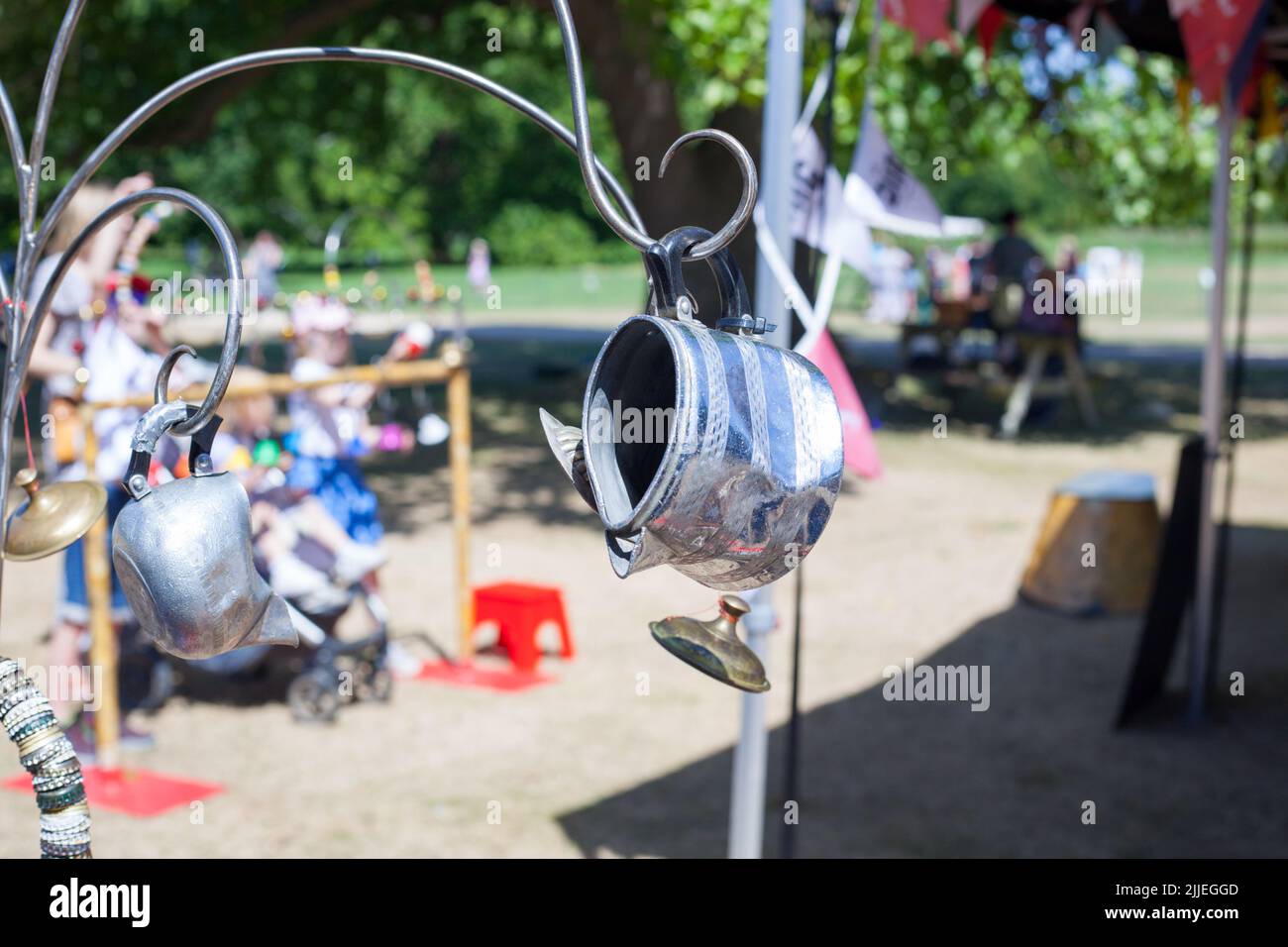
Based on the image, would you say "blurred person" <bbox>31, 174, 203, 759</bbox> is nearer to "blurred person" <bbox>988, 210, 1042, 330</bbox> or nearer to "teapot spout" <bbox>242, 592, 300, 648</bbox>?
"teapot spout" <bbox>242, 592, 300, 648</bbox>

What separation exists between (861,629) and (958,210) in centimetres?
5890

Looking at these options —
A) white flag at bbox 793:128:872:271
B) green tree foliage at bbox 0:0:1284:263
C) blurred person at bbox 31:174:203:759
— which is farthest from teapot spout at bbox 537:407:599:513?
green tree foliage at bbox 0:0:1284:263

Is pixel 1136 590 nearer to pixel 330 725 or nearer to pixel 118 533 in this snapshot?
pixel 330 725

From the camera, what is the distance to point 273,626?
1.74 meters

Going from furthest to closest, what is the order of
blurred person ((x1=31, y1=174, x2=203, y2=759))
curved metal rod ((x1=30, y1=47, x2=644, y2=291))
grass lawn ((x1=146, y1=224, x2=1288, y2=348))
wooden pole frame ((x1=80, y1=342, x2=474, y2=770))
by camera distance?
grass lawn ((x1=146, y1=224, x2=1288, y2=348)) < blurred person ((x1=31, y1=174, x2=203, y2=759)) < wooden pole frame ((x1=80, y1=342, x2=474, y2=770)) < curved metal rod ((x1=30, y1=47, x2=644, y2=291))

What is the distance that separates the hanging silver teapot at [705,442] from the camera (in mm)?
1385

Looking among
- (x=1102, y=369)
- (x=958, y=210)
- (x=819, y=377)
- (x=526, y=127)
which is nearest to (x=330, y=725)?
(x=819, y=377)

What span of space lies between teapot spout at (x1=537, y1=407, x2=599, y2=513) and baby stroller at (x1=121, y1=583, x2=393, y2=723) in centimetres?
393

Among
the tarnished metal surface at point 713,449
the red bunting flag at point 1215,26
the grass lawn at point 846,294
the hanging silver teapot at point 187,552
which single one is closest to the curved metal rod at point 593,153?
the tarnished metal surface at point 713,449

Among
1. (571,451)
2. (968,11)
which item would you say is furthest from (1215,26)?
(571,451)

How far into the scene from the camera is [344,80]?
1470 centimetres

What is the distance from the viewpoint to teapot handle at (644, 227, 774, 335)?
156 cm

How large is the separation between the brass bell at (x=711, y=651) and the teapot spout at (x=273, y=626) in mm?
471

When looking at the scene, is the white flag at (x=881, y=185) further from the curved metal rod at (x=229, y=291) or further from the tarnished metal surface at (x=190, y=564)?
the tarnished metal surface at (x=190, y=564)
